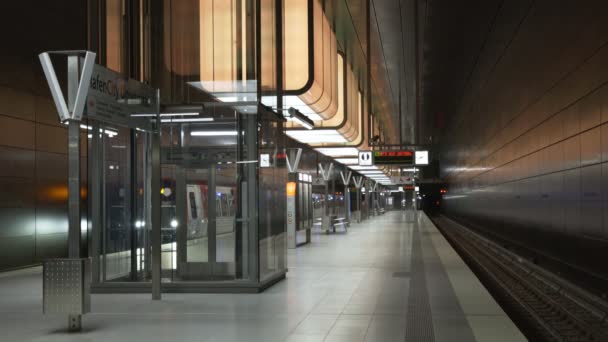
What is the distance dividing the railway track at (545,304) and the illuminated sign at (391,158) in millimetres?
10596

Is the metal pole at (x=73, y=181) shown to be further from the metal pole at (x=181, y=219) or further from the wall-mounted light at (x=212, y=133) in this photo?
the wall-mounted light at (x=212, y=133)

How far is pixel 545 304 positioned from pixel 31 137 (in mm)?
12487

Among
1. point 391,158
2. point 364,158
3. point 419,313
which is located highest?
point 364,158

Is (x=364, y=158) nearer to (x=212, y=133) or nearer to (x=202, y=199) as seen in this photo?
(x=212, y=133)

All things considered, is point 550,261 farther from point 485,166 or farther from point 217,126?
point 485,166

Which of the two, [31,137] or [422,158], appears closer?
[31,137]

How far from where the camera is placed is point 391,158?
2986 cm

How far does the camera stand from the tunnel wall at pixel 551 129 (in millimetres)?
12930

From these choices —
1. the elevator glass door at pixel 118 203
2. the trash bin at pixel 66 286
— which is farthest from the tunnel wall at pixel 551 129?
the trash bin at pixel 66 286

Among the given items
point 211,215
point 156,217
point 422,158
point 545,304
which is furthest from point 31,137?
point 422,158

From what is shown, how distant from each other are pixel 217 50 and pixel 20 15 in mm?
4886

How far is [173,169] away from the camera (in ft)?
38.6

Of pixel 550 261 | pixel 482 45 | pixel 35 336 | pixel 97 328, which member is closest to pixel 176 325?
pixel 97 328

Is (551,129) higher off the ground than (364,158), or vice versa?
(364,158)
